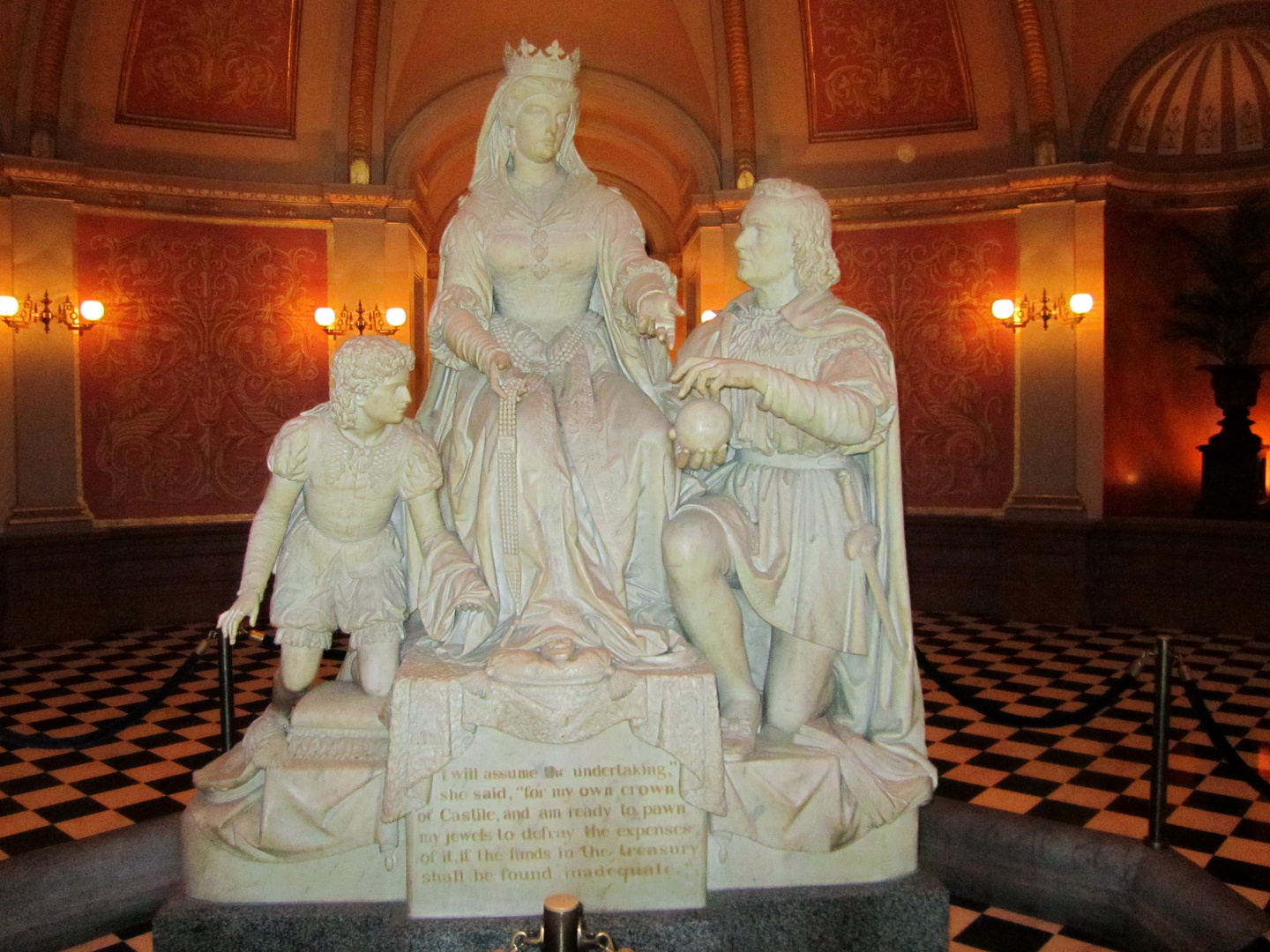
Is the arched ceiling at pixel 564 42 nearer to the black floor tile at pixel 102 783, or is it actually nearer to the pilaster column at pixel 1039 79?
the pilaster column at pixel 1039 79

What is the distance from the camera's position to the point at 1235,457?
847 centimetres

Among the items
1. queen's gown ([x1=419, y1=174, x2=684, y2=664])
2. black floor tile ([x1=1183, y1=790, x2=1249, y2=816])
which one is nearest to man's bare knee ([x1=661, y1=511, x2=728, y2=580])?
queen's gown ([x1=419, y1=174, x2=684, y2=664])

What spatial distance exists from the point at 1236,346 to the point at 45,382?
9570 mm

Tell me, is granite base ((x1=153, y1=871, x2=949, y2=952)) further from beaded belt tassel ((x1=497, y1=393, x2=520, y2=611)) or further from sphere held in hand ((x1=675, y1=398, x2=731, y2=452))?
sphere held in hand ((x1=675, y1=398, x2=731, y2=452))

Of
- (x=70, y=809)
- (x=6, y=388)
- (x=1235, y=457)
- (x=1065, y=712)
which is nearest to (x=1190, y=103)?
(x=1235, y=457)

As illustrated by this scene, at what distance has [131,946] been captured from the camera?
3.19 metres

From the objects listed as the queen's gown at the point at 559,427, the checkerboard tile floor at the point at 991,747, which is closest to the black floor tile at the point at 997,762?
the checkerboard tile floor at the point at 991,747

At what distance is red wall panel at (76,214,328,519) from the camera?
8508 mm

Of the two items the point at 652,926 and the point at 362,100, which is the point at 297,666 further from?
the point at 362,100

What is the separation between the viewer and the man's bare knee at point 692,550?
277cm

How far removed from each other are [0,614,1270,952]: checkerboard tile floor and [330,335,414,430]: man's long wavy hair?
1857mm

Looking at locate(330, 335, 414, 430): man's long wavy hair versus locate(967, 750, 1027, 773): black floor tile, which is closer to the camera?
locate(330, 335, 414, 430): man's long wavy hair

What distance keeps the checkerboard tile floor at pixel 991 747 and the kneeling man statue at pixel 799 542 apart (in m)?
0.92

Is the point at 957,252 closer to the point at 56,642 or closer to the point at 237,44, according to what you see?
the point at 237,44
